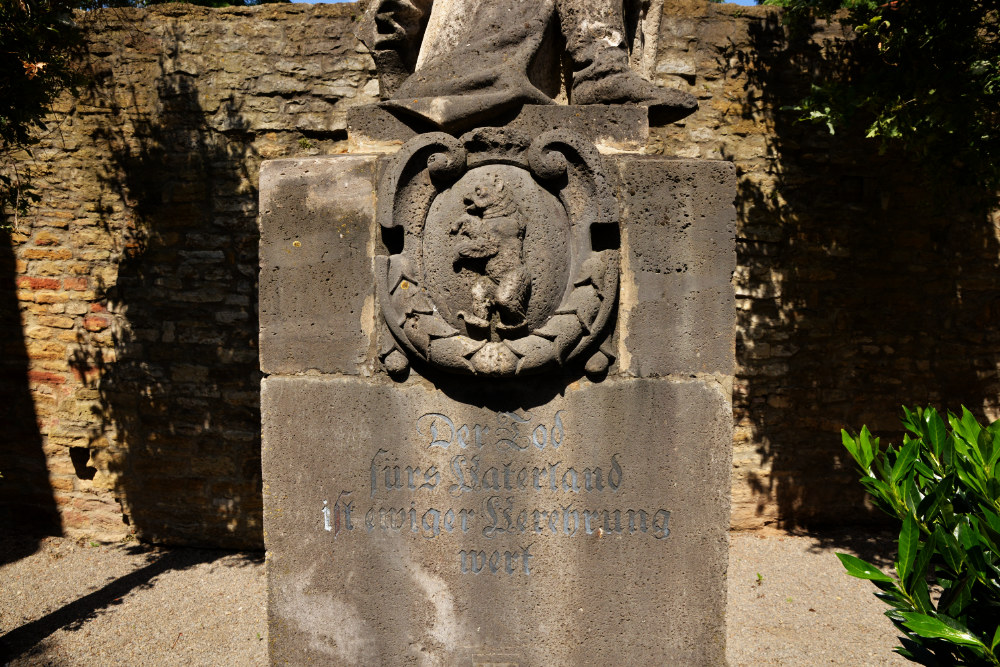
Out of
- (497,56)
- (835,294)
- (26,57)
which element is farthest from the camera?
(835,294)

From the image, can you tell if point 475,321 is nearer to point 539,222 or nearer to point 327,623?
point 539,222

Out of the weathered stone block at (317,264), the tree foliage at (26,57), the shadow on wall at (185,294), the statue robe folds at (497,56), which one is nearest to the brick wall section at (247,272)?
the shadow on wall at (185,294)

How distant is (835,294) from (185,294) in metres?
5.09

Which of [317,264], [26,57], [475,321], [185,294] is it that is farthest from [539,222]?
[185,294]

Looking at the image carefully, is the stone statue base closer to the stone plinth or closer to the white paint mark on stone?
the stone plinth

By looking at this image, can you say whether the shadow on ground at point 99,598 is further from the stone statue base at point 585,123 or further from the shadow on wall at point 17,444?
the stone statue base at point 585,123

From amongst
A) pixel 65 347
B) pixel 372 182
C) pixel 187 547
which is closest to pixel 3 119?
pixel 65 347

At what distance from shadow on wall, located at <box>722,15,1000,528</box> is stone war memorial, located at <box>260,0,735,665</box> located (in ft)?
12.5

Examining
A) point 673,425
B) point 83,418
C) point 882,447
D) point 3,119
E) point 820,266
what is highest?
point 3,119

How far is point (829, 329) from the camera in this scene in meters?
5.68

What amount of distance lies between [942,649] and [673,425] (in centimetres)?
83

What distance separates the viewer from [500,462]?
81.5 inches

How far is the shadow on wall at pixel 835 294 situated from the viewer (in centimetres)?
556

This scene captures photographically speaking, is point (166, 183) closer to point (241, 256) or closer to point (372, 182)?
point (241, 256)
